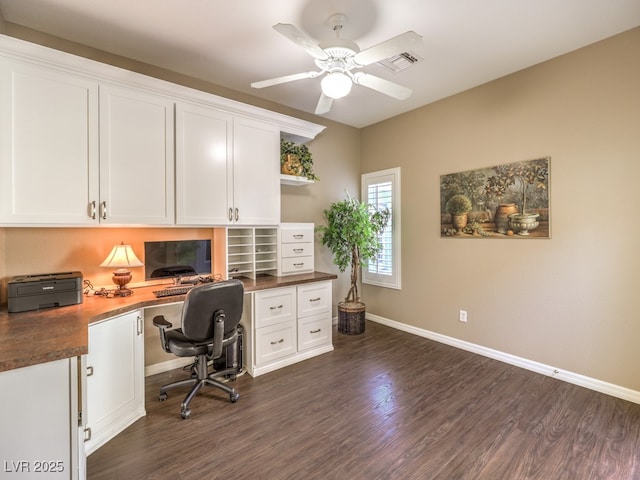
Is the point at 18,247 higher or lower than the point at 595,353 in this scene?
higher

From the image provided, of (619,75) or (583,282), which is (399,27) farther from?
(583,282)

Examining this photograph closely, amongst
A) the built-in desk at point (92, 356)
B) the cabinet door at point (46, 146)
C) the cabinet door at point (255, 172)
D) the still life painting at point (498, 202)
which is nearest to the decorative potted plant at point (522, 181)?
the still life painting at point (498, 202)

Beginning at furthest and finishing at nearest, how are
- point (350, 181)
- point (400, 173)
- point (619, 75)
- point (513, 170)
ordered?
point (350, 181), point (400, 173), point (513, 170), point (619, 75)

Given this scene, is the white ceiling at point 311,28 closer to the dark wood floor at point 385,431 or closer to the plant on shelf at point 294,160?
the plant on shelf at point 294,160

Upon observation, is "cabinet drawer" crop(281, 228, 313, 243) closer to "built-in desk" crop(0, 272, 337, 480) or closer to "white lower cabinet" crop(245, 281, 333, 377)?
"built-in desk" crop(0, 272, 337, 480)

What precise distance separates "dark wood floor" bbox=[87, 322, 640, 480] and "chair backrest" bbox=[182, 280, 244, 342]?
2.08 feet

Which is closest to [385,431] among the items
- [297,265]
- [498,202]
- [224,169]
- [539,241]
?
[297,265]

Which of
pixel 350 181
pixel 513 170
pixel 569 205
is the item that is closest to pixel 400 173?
pixel 350 181

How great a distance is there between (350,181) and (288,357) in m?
2.65

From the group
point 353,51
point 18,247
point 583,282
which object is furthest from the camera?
point 583,282

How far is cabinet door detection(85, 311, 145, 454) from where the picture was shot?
1.89 m

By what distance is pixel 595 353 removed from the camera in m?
2.57

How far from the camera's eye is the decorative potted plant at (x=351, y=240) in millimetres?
3756

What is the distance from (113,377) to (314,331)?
183cm
